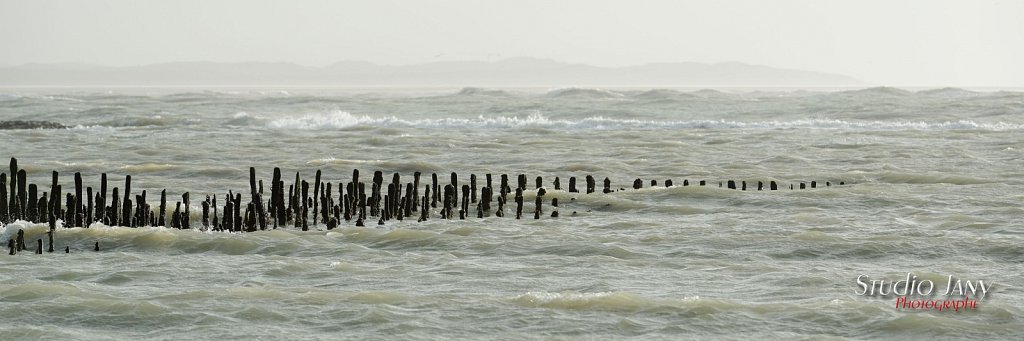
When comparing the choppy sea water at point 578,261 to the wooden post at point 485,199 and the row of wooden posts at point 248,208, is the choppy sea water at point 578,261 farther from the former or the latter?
the wooden post at point 485,199

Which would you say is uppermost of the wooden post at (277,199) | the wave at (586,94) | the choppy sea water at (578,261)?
the wave at (586,94)

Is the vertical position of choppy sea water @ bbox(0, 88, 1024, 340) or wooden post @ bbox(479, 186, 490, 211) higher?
wooden post @ bbox(479, 186, 490, 211)

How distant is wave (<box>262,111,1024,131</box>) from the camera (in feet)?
160

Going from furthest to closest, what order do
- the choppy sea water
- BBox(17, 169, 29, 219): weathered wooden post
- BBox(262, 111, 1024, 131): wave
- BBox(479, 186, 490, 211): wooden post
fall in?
BBox(262, 111, 1024, 131): wave → BBox(479, 186, 490, 211): wooden post → BBox(17, 169, 29, 219): weathered wooden post → the choppy sea water

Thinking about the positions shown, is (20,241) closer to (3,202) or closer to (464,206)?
(3,202)

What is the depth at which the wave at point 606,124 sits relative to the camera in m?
48.9

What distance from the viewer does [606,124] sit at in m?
53.5

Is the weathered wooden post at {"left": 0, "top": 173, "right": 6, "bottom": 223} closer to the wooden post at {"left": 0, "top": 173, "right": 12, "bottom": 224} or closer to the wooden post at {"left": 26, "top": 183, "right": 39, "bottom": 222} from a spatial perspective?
the wooden post at {"left": 0, "top": 173, "right": 12, "bottom": 224}

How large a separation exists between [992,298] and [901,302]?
0.97 m

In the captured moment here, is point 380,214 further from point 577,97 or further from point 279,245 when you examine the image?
point 577,97

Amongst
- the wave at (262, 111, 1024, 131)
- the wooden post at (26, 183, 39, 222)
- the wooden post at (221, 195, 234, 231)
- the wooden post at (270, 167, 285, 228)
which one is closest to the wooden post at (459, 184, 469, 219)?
the wooden post at (270, 167, 285, 228)

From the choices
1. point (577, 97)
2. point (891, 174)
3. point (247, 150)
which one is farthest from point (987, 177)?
point (577, 97)

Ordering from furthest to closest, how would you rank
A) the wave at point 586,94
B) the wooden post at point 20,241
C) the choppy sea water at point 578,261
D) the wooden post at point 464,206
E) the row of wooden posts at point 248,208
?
the wave at point 586,94
the wooden post at point 464,206
the row of wooden posts at point 248,208
the wooden post at point 20,241
the choppy sea water at point 578,261

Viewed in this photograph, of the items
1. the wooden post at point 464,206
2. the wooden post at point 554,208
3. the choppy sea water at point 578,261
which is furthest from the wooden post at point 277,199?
the wooden post at point 554,208
